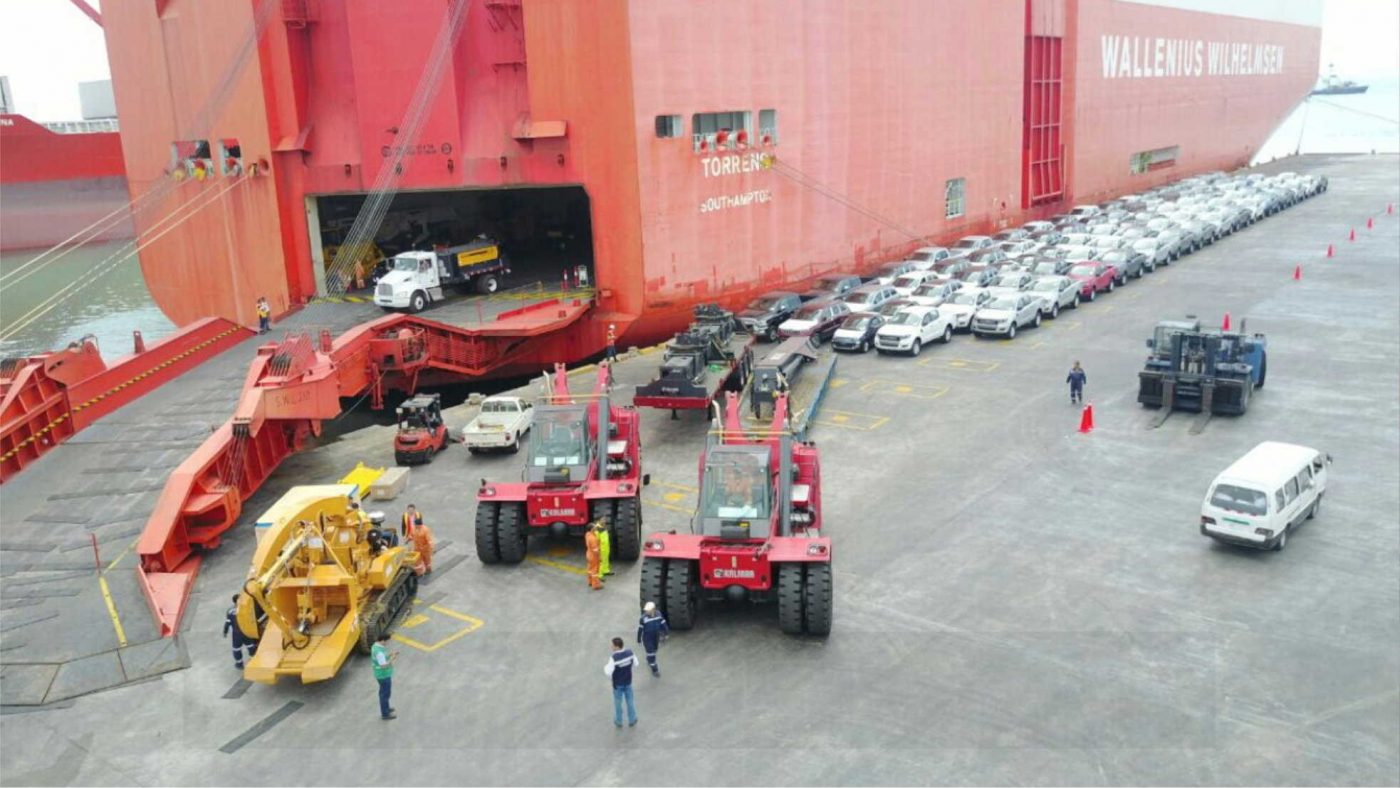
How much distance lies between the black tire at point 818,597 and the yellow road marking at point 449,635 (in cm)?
538

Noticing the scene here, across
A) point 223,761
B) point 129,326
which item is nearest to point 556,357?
point 223,761

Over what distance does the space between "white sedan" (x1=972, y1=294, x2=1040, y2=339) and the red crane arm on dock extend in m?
13.4

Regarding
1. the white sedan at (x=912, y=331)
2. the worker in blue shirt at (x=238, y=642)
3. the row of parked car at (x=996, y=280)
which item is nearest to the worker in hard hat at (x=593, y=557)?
the worker in blue shirt at (x=238, y=642)

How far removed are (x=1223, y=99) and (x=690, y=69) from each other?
69.7 m

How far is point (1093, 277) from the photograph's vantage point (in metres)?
A: 42.8

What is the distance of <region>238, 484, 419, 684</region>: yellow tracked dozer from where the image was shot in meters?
15.4

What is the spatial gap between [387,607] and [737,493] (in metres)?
5.81

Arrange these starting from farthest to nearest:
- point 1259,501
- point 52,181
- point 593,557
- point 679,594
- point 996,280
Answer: point 52,181 < point 996,280 < point 1259,501 < point 593,557 < point 679,594

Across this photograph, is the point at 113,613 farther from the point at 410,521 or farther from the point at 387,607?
the point at 410,521

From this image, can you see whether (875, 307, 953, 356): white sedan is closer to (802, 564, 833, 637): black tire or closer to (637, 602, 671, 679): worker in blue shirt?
(802, 564, 833, 637): black tire

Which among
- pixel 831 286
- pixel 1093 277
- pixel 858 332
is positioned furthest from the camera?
pixel 831 286

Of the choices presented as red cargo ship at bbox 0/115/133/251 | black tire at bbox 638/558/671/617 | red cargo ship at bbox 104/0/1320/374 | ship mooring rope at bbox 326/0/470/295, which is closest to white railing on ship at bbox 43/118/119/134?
red cargo ship at bbox 0/115/133/251

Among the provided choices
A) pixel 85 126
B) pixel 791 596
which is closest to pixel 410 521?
pixel 791 596

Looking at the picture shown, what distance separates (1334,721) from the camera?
13.8 m
